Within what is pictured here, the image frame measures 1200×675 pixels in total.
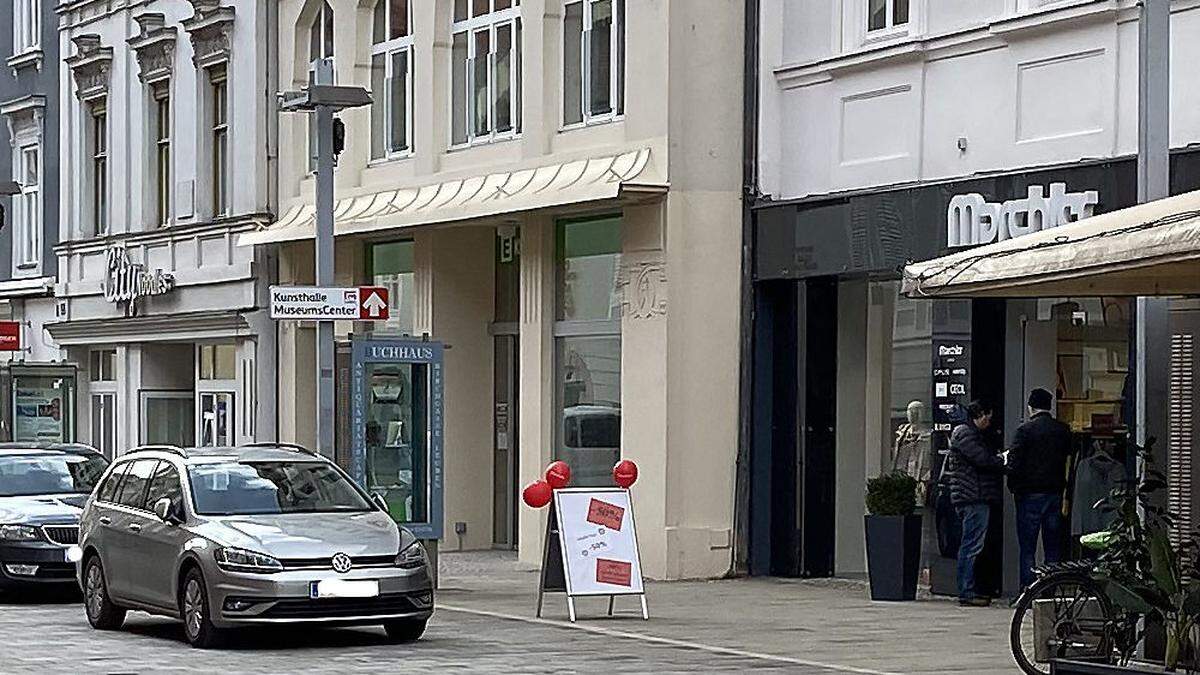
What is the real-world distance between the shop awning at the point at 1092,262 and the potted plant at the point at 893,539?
6973mm

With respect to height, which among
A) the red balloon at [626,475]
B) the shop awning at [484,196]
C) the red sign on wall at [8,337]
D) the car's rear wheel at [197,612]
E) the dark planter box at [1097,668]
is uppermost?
the shop awning at [484,196]

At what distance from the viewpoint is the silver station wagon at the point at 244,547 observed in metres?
16.2

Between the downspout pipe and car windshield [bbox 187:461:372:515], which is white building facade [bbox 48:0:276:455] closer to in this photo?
the downspout pipe

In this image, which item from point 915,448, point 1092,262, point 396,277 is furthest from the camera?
point 396,277

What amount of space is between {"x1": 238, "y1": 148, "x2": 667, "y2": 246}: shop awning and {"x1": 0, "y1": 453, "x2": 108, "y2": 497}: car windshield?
4.76 meters

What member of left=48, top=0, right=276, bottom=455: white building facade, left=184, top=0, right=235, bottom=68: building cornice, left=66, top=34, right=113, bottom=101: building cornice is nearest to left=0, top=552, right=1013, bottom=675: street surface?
left=48, top=0, right=276, bottom=455: white building facade

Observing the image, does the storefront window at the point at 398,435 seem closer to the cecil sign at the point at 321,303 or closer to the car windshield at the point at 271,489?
the cecil sign at the point at 321,303

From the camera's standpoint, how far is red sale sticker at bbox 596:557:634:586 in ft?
60.8

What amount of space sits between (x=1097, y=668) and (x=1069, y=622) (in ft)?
4.38

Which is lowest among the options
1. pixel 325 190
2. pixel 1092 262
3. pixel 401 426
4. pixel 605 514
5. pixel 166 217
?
pixel 605 514

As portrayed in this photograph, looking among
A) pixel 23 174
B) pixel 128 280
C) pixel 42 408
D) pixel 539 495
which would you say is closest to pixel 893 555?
pixel 539 495

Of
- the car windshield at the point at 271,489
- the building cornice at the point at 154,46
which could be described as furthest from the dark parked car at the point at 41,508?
the building cornice at the point at 154,46

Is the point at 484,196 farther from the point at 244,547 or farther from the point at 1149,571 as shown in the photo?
the point at 1149,571

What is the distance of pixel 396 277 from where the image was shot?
2875cm
